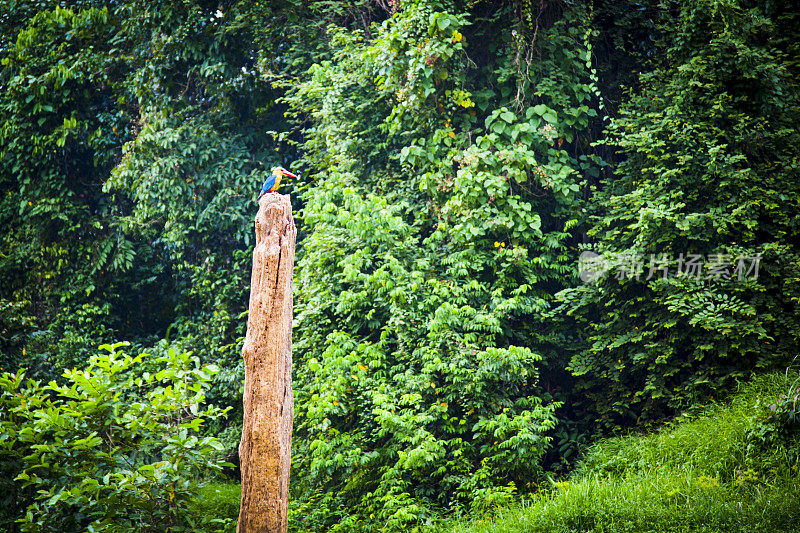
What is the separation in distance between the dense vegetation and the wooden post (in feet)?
1.65

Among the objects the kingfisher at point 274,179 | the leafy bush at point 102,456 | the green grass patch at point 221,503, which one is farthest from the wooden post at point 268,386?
the green grass patch at point 221,503

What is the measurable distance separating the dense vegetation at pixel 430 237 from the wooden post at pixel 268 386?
0.50 m

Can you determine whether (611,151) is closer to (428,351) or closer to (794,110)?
(794,110)

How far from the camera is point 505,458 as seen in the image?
536cm

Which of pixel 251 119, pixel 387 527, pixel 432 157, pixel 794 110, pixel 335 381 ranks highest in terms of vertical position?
pixel 251 119

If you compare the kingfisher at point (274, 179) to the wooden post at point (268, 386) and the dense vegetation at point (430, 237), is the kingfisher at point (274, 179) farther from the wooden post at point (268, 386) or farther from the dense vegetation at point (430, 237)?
the dense vegetation at point (430, 237)

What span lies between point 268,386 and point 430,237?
309 cm

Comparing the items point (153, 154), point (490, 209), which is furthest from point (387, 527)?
point (153, 154)

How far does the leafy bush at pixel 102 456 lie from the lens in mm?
3828

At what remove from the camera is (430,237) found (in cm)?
637

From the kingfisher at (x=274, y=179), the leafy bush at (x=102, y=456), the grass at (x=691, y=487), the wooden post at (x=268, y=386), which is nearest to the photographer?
the wooden post at (x=268, y=386)

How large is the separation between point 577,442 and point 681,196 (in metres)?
2.60

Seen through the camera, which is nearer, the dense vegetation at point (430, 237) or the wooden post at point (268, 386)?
the wooden post at point (268, 386)

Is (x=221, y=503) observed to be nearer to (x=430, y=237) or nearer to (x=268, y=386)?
(x=268, y=386)
